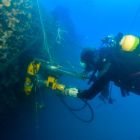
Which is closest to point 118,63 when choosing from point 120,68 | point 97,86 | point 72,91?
point 120,68

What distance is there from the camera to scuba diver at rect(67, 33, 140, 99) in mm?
3928

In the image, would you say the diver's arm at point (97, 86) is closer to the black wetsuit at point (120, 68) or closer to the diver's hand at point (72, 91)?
the black wetsuit at point (120, 68)

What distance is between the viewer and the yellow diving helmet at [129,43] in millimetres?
3857

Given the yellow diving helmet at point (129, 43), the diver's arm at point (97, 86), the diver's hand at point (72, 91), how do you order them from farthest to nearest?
the diver's hand at point (72, 91) < the diver's arm at point (97, 86) < the yellow diving helmet at point (129, 43)

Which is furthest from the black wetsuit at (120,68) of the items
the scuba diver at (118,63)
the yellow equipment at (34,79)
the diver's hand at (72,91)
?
the yellow equipment at (34,79)

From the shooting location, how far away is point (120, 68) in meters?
3.96

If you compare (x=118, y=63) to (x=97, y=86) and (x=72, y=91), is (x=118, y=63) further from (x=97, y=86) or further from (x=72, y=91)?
(x=72, y=91)

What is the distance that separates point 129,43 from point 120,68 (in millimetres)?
400

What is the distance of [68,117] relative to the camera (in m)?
9.07

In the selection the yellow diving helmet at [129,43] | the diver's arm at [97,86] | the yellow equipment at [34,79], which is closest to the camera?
the yellow diving helmet at [129,43]

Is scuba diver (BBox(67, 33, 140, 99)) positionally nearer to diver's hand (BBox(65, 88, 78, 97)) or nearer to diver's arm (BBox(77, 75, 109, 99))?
diver's arm (BBox(77, 75, 109, 99))

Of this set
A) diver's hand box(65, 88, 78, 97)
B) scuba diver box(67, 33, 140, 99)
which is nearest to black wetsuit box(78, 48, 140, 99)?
scuba diver box(67, 33, 140, 99)

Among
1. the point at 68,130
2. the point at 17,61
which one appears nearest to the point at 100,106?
the point at 68,130

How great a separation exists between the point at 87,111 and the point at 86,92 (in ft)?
16.8
